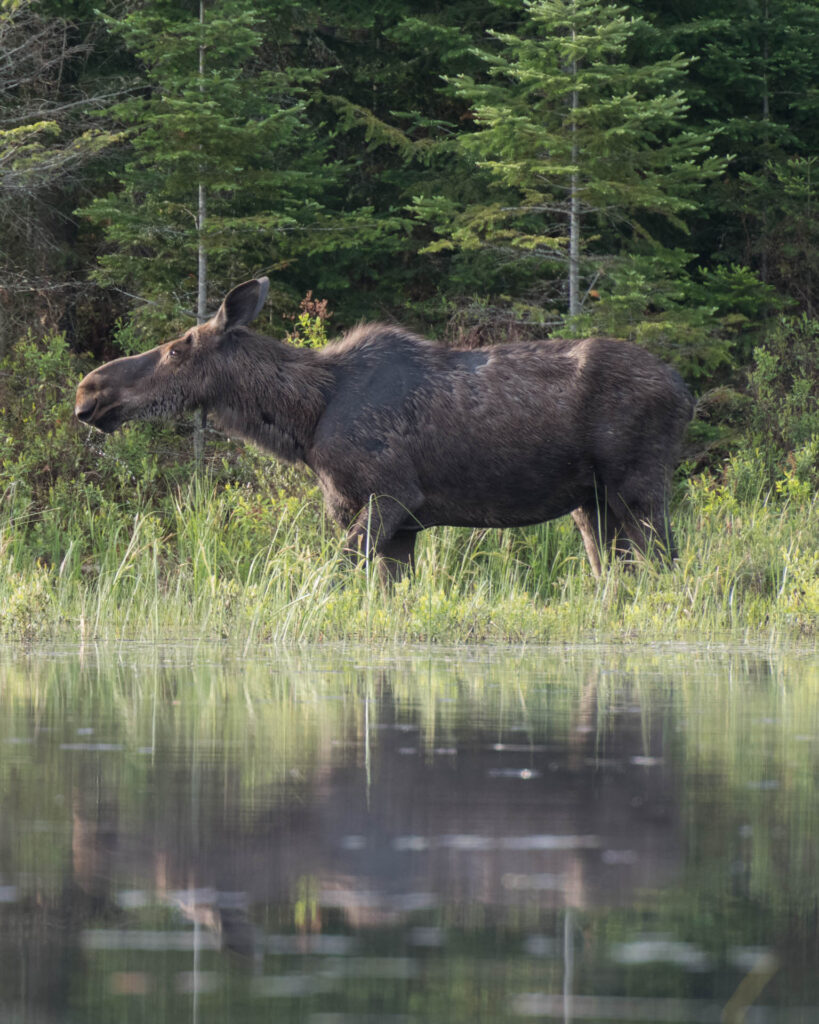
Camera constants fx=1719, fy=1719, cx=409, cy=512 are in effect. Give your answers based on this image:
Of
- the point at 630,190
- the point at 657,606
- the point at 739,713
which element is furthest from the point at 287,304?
the point at 739,713

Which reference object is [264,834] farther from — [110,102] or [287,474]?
[110,102]

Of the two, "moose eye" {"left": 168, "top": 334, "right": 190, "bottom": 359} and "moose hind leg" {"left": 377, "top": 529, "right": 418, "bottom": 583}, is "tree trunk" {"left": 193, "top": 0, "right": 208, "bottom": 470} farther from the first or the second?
"moose hind leg" {"left": 377, "top": 529, "right": 418, "bottom": 583}

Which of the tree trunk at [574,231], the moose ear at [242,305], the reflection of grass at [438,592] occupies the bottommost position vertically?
the reflection of grass at [438,592]

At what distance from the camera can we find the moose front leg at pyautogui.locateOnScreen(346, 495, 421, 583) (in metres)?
11.0

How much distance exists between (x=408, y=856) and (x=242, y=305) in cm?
881

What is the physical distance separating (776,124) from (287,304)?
22.8 ft

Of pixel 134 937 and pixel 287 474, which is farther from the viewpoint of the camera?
pixel 287 474

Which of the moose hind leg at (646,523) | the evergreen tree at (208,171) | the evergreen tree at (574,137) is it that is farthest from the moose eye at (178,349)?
the evergreen tree at (208,171)

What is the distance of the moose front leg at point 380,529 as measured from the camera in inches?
432

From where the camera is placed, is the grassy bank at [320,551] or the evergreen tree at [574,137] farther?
the evergreen tree at [574,137]

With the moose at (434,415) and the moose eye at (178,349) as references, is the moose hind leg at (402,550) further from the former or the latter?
the moose eye at (178,349)

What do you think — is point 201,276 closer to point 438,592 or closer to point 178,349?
point 178,349

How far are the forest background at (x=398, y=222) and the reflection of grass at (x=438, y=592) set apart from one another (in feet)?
0.27

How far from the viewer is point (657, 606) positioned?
32.8ft
